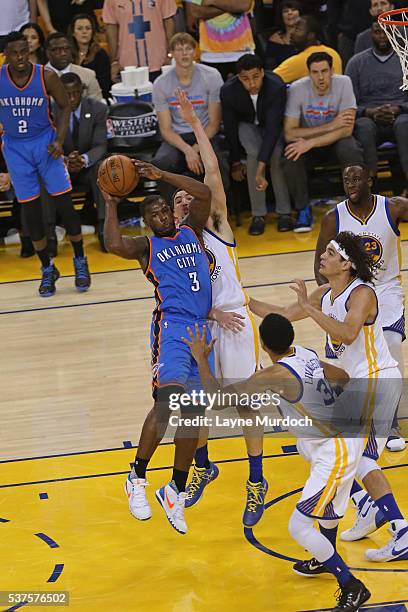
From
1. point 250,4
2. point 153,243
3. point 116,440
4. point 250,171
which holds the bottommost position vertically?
point 116,440

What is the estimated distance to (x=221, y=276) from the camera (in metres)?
6.19

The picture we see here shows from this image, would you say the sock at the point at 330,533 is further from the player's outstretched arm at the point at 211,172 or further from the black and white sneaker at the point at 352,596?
the player's outstretched arm at the point at 211,172

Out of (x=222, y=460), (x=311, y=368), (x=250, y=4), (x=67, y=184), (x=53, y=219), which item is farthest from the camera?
(x=250, y=4)

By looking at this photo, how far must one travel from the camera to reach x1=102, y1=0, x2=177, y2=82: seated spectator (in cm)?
1155

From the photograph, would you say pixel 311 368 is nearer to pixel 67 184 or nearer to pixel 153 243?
pixel 153 243

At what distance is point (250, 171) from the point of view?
10.9 meters

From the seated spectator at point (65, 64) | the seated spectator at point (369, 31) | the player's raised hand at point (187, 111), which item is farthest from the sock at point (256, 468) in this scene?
the seated spectator at point (369, 31)

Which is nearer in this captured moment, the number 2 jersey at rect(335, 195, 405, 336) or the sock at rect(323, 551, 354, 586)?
the sock at rect(323, 551, 354, 586)

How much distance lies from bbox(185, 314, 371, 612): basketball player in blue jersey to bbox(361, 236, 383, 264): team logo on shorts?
156cm

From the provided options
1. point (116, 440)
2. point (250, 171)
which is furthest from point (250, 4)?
point (116, 440)

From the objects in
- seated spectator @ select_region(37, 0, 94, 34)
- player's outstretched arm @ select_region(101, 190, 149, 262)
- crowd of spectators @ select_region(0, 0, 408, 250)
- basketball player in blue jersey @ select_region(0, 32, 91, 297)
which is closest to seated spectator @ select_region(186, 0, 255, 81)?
crowd of spectators @ select_region(0, 0, 408, 250)

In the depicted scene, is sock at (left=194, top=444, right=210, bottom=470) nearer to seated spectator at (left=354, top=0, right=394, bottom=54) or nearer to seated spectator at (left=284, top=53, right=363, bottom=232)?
seated spectator at (left=284, top=53, right=363, bottom=232)

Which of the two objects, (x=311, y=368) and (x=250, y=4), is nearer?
(x=311, y=368)

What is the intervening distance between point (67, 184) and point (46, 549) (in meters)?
4.57
